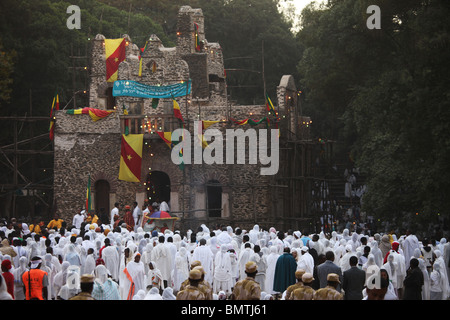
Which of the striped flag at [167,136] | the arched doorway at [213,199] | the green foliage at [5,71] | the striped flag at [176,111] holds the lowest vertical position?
the arched doorway at [213,199]

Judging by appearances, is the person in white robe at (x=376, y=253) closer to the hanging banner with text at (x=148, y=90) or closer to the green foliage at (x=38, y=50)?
the hanging banner with text at (x=148, y=90)

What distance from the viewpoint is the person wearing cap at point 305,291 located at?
39.7ft

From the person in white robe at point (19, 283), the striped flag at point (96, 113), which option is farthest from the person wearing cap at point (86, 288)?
the striped flag at point (96, 113)

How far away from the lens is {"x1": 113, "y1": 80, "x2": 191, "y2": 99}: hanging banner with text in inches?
1313

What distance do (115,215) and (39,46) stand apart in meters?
14.4

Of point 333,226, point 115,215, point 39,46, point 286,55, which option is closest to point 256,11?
point 286,55

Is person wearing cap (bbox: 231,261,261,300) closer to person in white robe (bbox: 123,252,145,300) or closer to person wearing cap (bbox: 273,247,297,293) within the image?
person in white robe (bbox: 123,252,145,300)

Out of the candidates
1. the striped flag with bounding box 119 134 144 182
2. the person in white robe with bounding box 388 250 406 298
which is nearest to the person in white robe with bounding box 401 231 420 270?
the person in white robe with bounding box 388 250 406 298

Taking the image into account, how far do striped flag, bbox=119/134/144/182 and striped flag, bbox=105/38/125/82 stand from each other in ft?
12.9

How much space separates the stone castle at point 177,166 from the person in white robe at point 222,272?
12.7m

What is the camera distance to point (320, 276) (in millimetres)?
15703

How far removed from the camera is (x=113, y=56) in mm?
36406

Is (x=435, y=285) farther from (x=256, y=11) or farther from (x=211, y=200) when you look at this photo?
(x=256, y=11)

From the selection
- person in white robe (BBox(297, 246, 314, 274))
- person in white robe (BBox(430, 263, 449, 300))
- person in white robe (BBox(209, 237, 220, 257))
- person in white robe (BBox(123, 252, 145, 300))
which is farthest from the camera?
person in white robe (BBox(209, 237, 220, 257))
